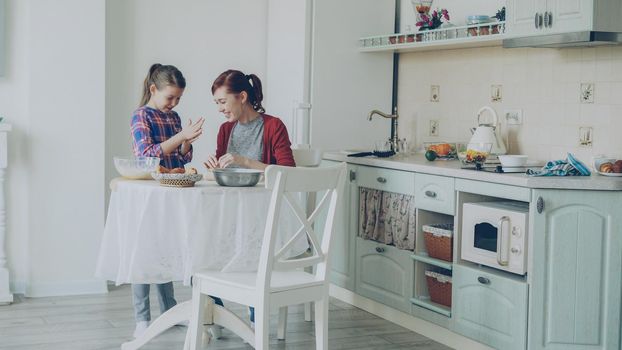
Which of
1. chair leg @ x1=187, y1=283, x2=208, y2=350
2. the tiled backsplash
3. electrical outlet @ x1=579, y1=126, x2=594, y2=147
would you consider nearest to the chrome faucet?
the tiled backsplash

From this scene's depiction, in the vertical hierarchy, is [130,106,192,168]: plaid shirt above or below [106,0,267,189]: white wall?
below

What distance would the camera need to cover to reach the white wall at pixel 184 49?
538 centimetres

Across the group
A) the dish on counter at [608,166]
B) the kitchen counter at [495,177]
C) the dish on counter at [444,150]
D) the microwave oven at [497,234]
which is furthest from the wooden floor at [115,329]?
the dish on counter at [608,166]

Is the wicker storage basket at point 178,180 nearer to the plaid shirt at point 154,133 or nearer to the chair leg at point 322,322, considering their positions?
the plaid shirt at point 154,133

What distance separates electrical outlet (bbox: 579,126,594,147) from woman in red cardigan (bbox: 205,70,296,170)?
137 centimetres

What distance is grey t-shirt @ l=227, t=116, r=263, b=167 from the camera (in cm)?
434

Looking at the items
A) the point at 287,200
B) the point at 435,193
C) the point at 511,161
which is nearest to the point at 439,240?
the point at 435,193

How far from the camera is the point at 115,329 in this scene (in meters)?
4.34

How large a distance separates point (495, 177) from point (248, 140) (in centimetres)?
124

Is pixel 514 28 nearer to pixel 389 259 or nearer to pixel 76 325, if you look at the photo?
pixel 389 259

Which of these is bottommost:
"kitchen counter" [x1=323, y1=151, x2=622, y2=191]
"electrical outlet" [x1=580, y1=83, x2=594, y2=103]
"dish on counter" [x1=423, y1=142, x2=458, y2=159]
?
"kitchen counter" [x1=323, y1=151, x2=622, y2=191]

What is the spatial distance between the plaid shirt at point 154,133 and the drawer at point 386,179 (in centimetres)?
101

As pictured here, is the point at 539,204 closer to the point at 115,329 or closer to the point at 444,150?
the point at 444,150

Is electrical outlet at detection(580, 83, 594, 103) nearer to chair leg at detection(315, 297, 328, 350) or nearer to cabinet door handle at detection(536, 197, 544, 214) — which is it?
cabinet door handle at detection(536, 197, 544, 214)
